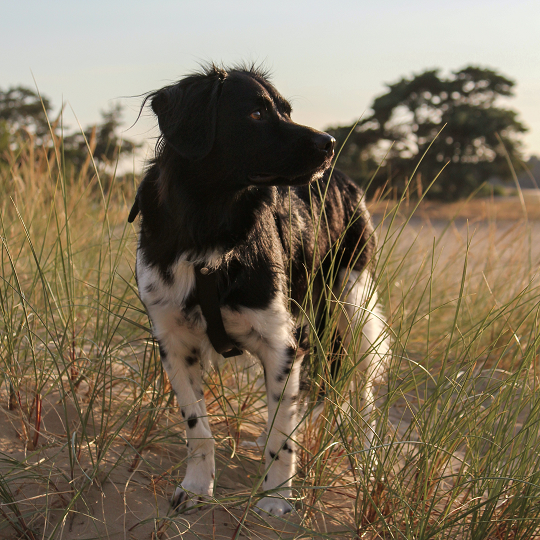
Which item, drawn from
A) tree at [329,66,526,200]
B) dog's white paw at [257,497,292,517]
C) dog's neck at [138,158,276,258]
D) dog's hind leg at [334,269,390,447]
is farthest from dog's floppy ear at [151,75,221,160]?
tree at [329,66,526,200]

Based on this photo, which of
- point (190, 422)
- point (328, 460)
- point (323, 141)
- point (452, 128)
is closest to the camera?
point (323, 141)

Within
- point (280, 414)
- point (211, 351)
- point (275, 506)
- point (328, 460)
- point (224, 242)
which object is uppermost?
point (224, 242)

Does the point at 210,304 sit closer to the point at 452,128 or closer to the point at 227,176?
the point at 227,176

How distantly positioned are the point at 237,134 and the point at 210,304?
0.69 m

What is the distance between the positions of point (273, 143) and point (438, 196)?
22906 millimetres

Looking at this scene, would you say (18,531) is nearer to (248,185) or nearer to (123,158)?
(248,185)

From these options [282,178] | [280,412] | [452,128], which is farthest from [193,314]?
[452,128]

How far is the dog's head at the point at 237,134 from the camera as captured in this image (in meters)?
2.09

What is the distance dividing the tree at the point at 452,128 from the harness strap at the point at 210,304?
20.1 meters

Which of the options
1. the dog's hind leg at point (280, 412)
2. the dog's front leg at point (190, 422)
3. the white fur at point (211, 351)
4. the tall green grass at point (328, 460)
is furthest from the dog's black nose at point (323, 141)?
the dog's front leg at point (190, 422)

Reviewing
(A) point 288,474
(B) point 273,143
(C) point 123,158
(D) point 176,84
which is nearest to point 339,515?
(A) point 288,474

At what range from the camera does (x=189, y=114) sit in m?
2.16

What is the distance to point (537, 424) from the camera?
5.97 ft

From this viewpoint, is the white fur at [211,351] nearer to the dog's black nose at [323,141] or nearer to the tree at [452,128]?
the dog's black nose at [323,141]
